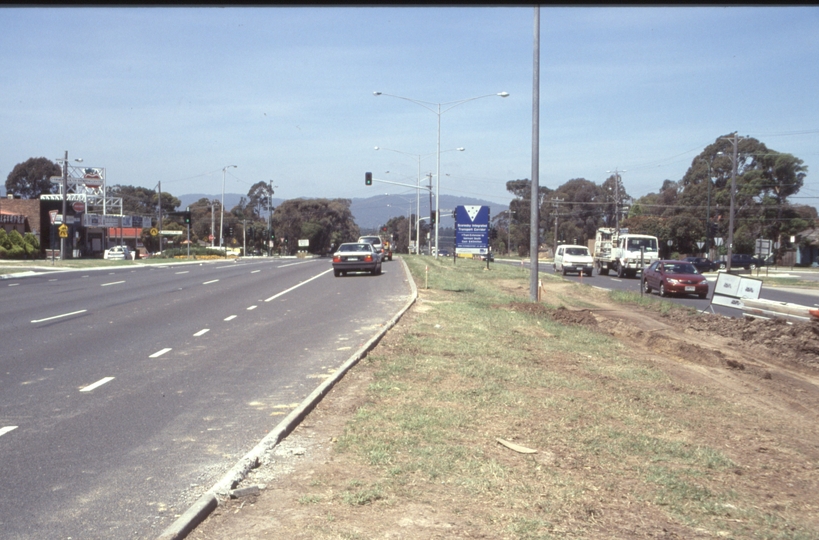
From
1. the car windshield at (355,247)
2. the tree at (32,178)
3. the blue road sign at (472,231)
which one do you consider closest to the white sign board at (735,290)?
the blue road sign at (472,231)

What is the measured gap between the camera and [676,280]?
28500 millimetres

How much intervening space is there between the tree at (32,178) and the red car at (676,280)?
10432 centimetres

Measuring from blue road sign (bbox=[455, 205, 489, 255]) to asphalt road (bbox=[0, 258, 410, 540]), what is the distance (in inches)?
322

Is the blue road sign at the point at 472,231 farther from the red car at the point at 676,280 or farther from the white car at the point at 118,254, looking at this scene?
the white car at the point at 118,254

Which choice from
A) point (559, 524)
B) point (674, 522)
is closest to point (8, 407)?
point (559, 524)

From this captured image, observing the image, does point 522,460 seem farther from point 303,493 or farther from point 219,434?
Answer: point 219,434

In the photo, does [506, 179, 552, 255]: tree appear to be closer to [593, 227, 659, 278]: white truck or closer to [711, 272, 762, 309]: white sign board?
[593, 227, 659, 278]: white truck

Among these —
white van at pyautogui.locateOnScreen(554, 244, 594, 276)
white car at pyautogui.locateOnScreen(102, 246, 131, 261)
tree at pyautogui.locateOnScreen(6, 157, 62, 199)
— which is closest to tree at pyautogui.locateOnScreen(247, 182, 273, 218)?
tree at pyautogui.locateOnScreen(6, 157, 62, 199)

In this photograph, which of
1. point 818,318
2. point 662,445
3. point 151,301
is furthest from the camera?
point 151,301

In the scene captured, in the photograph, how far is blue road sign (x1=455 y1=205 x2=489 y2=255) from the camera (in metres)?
28.2

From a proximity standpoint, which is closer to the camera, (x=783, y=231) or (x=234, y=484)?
(x=234, y=484)

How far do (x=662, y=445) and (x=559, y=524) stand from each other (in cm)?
225

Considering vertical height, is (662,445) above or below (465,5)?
below

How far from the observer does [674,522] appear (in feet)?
16.5
